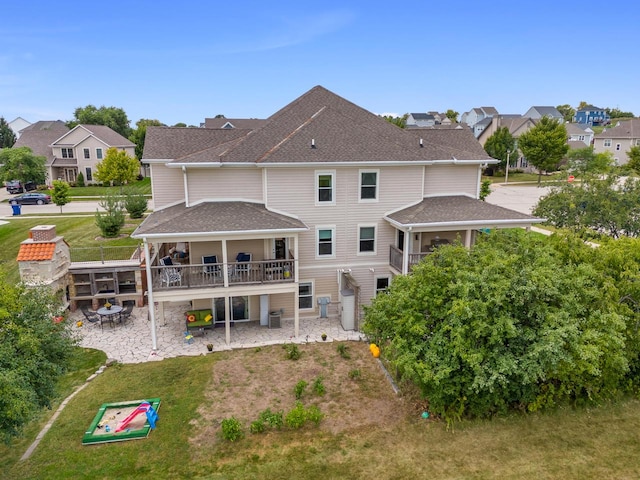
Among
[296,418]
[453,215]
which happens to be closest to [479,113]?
[453,215]

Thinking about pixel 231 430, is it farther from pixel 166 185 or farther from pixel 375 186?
pixel 166 185

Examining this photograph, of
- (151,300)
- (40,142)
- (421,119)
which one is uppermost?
(421,119)

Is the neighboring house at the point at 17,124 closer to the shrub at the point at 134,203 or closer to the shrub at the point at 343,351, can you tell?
the shrub at the point at 134,203

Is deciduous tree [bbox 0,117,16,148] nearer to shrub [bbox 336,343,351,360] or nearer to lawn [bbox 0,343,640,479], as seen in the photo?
lawn [bbox 0,343,640,479]

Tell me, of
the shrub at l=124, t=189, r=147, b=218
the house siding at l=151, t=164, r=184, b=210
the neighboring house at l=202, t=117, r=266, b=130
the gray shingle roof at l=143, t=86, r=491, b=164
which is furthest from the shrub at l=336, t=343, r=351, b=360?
the shrub at l=124, t=189, r=147, b=218

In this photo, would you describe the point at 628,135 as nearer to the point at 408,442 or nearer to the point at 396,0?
the point at 396,0

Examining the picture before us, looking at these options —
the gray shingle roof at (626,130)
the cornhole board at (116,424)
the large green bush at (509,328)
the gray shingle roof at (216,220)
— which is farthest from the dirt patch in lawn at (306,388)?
the gray shingle roof at (626,130)
